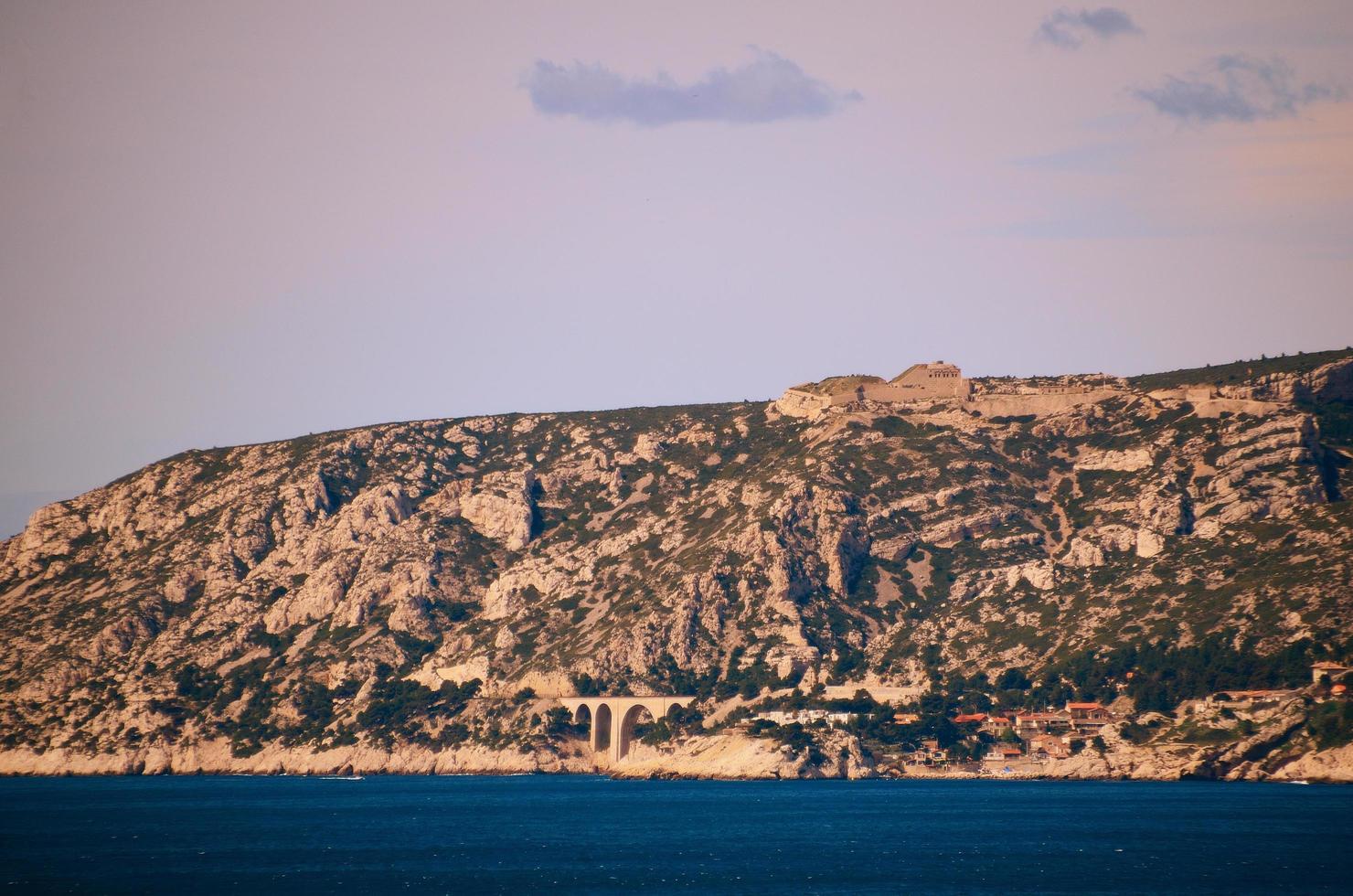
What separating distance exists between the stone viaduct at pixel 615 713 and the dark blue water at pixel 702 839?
1490 cm

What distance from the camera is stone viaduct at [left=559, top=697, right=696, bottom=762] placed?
17075 centimetres

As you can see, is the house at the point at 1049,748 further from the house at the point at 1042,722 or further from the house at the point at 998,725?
the house at the point at 998,725

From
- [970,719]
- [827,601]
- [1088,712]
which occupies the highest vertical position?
[827,601]

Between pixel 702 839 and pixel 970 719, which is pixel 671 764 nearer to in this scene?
pixel 970 719

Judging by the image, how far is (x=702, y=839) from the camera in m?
111

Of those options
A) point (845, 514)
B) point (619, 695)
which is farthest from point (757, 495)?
→ point (619, 695)

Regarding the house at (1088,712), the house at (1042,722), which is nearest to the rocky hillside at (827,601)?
the house at (1042,722)

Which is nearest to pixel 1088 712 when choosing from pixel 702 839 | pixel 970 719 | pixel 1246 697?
pixel 970 719

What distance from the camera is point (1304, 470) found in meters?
173

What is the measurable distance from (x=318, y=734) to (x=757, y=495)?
5014cm

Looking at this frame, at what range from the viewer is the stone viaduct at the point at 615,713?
171 meters

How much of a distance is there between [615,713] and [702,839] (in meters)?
62.5

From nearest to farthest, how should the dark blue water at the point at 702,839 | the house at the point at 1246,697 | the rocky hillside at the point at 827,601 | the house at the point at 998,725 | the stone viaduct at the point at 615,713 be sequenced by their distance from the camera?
the dark blue water at the point at 702,839
the house at the point at 1246,697
the house at the point at 998,725
the rocky hillside at the point at 827,601
the stone viaduct at the point at 615,713

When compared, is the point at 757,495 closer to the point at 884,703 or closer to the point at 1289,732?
the point at 884,703
